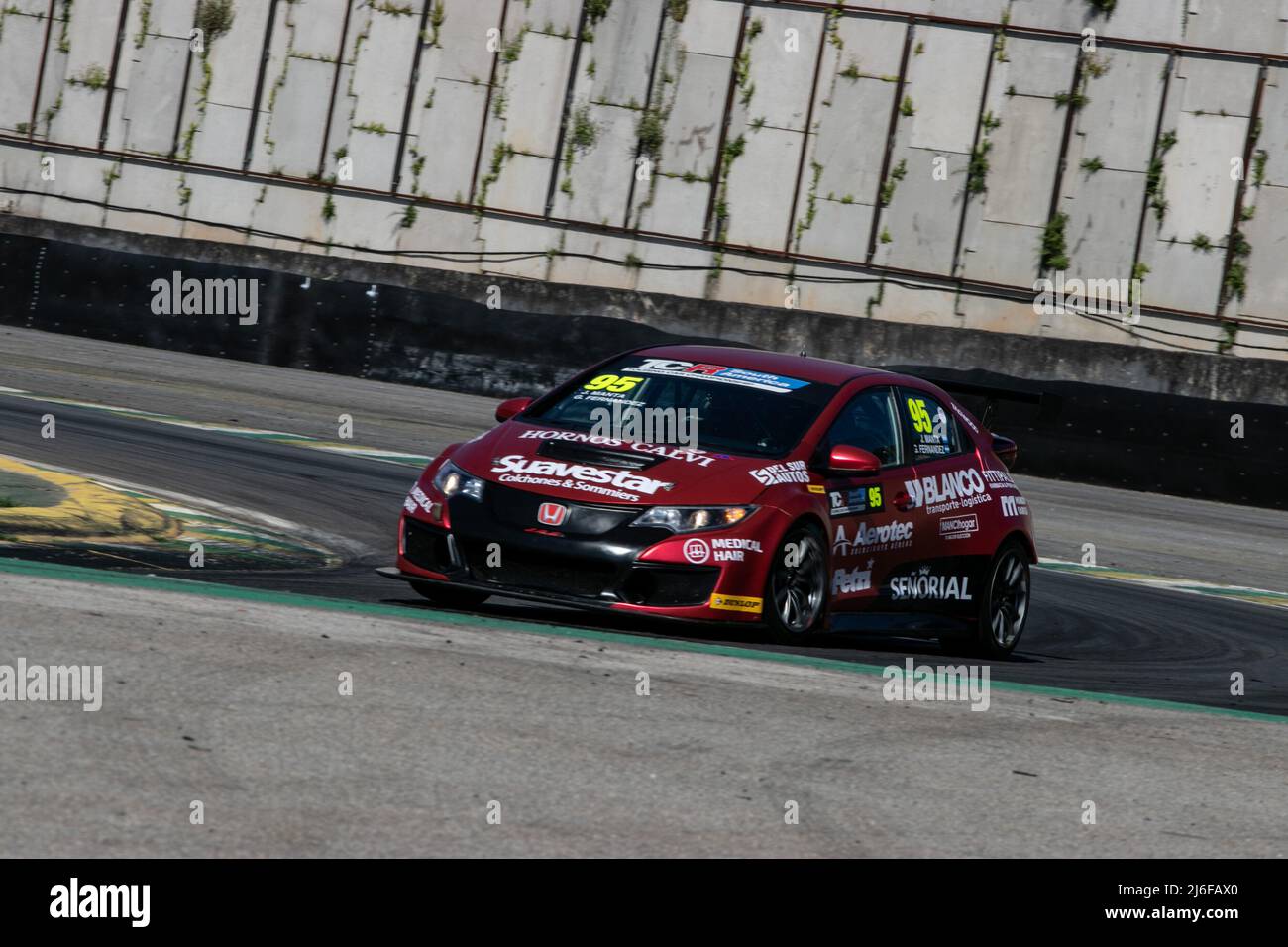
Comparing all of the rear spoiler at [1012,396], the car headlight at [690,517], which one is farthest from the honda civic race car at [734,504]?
the rear spoiler at [1012,396]

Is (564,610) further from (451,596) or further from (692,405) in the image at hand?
(692,405)

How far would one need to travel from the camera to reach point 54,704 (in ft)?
19.6

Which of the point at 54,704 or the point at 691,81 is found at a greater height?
the point at 691,81

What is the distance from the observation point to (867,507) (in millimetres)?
9648

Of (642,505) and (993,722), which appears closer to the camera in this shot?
(993,722)

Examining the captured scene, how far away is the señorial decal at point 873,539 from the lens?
943 cm

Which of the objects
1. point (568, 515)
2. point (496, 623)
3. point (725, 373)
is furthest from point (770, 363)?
point (496, 623)

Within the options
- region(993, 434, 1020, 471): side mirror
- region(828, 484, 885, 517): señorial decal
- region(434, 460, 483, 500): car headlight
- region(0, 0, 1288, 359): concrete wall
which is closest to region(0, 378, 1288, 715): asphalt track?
region(434, 460, 483, 500): car headlight

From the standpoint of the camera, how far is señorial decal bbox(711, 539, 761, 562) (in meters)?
8.71

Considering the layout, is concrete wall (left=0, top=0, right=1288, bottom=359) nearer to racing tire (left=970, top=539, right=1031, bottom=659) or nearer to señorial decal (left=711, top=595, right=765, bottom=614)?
racing tire (left=970, top=539, right=1031, bottom=659)

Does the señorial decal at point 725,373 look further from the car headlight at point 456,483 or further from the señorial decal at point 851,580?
the car headlight at point 456,483

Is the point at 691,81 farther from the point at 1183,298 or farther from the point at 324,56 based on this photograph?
the point at 1183,298
